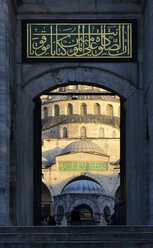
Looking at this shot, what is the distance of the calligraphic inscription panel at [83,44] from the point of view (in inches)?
571

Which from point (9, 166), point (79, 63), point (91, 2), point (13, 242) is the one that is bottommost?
point (13, 242)

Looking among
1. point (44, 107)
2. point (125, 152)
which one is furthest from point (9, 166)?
point (44, 107)

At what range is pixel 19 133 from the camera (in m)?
14.1

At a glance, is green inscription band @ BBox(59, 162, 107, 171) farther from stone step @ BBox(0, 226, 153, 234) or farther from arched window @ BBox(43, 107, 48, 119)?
stone step @ BBox(0, 226, 153, 234)

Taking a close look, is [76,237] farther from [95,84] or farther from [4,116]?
[95,84]

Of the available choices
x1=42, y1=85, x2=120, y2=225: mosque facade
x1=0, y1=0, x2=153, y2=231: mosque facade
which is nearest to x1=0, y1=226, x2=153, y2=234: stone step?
x1=0, y1=0, x2=153, y2=231: mosque facade

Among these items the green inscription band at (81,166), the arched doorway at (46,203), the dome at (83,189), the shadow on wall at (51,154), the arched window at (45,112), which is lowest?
the arched doorway at (46,203)

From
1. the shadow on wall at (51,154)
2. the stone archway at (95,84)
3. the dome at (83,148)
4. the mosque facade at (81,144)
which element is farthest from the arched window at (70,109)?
the stone archway at (95,84)

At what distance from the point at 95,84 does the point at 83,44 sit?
2.68 feet

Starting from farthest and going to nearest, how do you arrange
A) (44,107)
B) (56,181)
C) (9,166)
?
(44,107), (56,181), (9,166)

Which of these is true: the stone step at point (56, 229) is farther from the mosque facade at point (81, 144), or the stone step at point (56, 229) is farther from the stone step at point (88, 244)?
the mosque facade at point (81, 144)

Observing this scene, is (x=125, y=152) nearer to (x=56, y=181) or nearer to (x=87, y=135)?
(x=56, y=181)

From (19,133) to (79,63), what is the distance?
182 centimetres

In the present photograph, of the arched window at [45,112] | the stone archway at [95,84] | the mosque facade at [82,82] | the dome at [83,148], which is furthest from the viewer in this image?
the arched window at [45,112]
